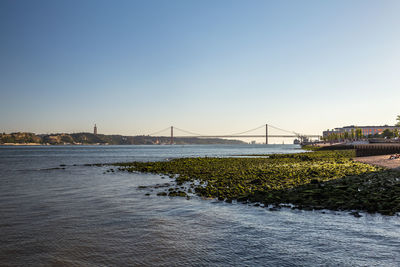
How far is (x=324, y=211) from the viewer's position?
40.6ft

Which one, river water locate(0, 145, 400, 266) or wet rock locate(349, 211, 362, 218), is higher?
wet rock locate(349, 211, 362, 218)

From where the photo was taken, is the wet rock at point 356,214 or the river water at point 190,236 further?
the wet rock at point 356,214

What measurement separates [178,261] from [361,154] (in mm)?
47554

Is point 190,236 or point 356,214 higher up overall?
point 356,214

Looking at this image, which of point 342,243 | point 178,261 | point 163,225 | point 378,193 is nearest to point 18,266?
point 178,261

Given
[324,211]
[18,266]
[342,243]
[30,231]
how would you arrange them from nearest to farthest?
[18,266] < [342,243] < [30,231] < [324,211]

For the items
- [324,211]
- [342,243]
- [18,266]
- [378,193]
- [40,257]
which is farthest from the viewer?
[378,193]

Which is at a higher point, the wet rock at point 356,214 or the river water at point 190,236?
the wet rock at point 356,214

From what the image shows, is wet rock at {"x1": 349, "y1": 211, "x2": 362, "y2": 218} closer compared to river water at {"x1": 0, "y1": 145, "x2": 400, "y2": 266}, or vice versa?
river water at {"x1": 0, "y1": 145, "x2": 400, "y2": 266}

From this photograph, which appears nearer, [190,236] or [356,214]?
[190,236]

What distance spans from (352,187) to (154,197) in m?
10.7

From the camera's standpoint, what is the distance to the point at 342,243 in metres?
8.77

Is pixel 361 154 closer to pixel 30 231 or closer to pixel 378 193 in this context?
pixel 378 193

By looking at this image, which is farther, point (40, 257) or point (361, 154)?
point (361, 154)
